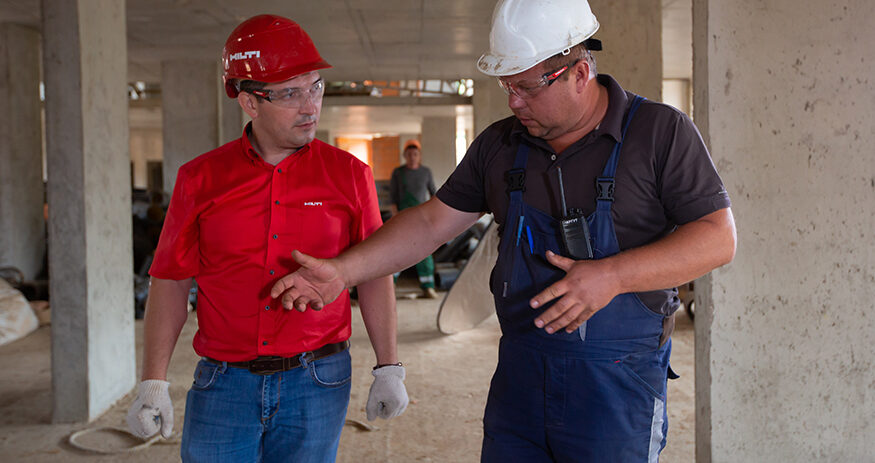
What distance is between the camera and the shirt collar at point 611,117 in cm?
193

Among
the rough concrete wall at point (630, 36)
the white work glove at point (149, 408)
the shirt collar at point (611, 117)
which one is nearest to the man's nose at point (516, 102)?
the shirt collar at point (611, 117)

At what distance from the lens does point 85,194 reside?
4.93 m

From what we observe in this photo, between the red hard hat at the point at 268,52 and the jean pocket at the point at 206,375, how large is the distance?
0.87m

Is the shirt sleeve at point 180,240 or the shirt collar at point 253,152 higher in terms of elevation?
the shirt collar at point 253,152

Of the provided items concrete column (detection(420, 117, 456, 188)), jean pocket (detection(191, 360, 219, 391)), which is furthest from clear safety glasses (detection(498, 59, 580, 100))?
concrete column (detection(420, 117, 456, 188))

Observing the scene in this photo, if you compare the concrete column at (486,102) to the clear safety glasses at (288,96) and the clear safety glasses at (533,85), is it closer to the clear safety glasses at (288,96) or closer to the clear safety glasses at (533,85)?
the clear safety glasses at (288,96)

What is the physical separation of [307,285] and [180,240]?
430mm

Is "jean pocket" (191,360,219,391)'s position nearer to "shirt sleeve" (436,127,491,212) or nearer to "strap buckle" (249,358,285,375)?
"strap buckle" (249,358,285,375)

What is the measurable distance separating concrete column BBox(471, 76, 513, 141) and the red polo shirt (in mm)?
13784

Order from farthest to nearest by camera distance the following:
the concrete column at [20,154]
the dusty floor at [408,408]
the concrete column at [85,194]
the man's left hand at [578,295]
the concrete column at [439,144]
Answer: the concrete column at [439,144], the concrete column at [20,154], the concrete column at [85,194], the dusty floor at [408,408], the man's left hand at [578,295]

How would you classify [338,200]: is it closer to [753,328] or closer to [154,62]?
[753,328]

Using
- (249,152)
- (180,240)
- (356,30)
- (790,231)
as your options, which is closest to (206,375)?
(180,240)

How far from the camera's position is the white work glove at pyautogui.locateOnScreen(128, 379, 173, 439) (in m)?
2.29

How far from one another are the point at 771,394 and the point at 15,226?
34.2ft
